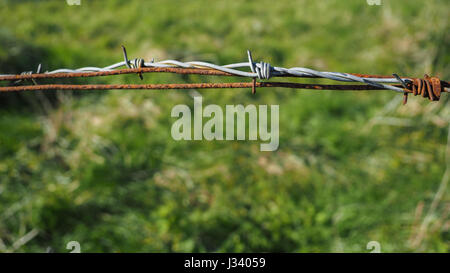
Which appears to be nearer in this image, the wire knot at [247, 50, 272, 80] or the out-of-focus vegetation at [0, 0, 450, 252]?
the wire knot at [247, 50, 272, 80]

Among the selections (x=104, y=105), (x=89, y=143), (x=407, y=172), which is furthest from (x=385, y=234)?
(x=104, y=105)

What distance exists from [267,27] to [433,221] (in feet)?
12.2

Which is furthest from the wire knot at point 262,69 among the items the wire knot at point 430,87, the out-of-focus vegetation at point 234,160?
the out-of-focus vegetation at point 234,160

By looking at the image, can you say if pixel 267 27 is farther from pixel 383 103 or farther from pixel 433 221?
pixel 433 221

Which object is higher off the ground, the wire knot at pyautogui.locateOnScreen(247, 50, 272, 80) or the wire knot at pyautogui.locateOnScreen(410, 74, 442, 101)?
the wire knot at pyautogui.locateOnScreen(247, 50, 272, 80)

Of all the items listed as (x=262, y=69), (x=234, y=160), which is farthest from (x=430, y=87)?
(x=234, y=160)

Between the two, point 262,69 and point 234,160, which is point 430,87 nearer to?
point 262,69

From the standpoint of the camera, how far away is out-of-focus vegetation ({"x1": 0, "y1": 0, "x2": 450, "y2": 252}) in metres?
2.45

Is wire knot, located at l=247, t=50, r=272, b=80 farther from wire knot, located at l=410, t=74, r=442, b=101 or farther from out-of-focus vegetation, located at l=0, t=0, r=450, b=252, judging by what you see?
out-of-focus vegetation, located at l=0, t=0, r=450, b=252

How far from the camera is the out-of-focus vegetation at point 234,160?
2.45 m

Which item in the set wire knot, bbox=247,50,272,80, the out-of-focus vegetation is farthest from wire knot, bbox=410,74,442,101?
the out-of-focus vegetation

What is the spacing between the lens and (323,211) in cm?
264
